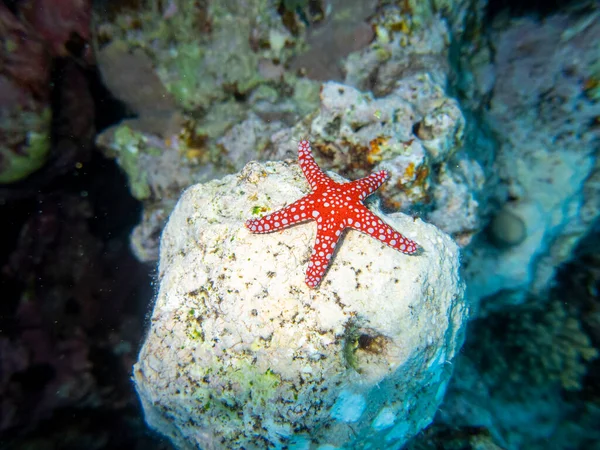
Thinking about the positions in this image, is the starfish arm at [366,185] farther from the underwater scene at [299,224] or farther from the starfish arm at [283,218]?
the starfish arm at [283,218]

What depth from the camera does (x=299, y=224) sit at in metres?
4.86

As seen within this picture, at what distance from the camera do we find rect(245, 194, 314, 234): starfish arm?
4387 millimetres

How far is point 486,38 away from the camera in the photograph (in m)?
8.45

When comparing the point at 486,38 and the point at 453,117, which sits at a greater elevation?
the point at 486,38

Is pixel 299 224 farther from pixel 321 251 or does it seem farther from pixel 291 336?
pixel 291 336

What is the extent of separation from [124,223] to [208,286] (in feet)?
16.1

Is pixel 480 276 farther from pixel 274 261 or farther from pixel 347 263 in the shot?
pixel 274 261

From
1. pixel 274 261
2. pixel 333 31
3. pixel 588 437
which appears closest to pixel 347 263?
pixel 274 261

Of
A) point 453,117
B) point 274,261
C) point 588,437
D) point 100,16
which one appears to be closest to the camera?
point 274,261

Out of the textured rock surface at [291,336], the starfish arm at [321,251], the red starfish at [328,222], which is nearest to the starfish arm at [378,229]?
the red starfish at [328,222]

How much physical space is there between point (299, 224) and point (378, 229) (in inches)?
44.5

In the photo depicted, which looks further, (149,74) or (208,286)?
(149,74)

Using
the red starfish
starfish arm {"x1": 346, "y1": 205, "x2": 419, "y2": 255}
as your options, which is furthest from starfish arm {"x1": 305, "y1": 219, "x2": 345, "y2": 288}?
starfish arm {"x1": 346, "y1": 205, "x2": 419, "y2": 255}

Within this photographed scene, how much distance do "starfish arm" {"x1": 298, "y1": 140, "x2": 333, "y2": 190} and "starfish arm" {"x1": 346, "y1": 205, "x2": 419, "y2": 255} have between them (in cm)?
Answer: 64
